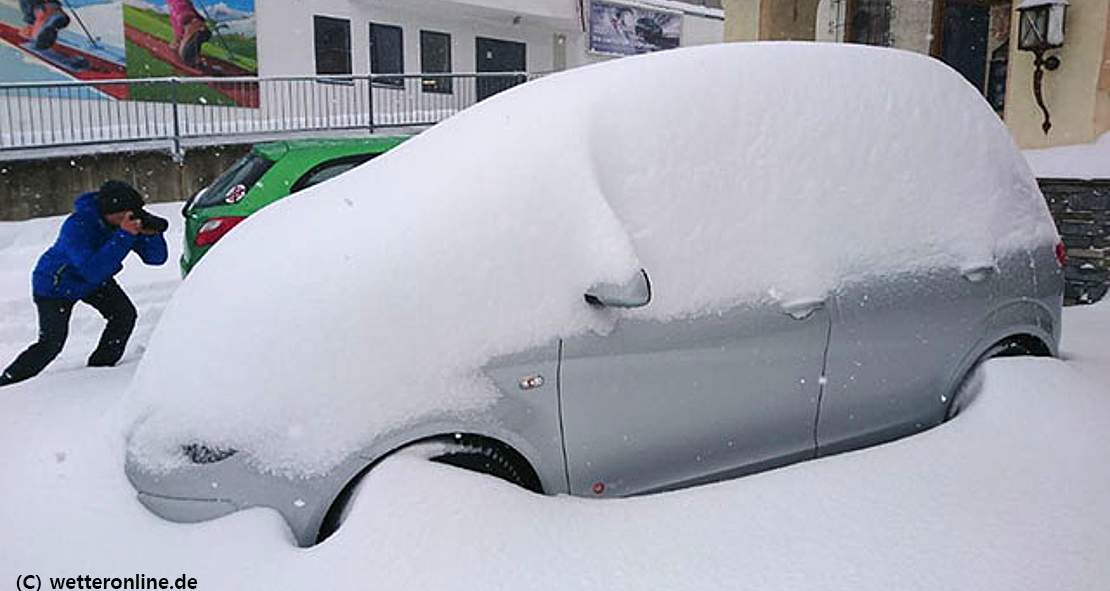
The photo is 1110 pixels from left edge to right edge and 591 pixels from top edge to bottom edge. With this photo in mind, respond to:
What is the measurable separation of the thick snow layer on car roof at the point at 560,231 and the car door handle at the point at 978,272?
29mm

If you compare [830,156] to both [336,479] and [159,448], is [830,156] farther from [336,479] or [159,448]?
[159,448]

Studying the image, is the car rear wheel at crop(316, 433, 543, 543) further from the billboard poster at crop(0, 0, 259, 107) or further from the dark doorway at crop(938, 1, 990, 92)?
the billboard poster at crop(0, 0, 259, 107)

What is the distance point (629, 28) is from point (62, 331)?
2557 cm

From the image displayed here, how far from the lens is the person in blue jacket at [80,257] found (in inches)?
189

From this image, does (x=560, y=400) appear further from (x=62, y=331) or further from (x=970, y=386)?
(x=62, y=331)

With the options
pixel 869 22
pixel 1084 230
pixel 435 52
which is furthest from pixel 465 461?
pixel 435 52

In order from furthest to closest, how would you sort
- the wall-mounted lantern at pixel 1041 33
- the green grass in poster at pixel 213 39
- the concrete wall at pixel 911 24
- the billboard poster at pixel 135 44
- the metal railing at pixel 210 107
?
the green grass in poster at pixel 213 39, the billboard poster at pixel 135 44, the metal railing at pixel 210 107, the concrete wall at pixel 911 24, the wall-mounted lantern at pixel 1041 33

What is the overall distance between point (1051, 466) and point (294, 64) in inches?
704

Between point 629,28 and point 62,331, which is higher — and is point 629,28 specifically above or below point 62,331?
above

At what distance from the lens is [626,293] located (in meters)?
2.62

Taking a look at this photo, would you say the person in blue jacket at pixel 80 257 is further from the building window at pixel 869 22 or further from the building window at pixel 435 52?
the building window at pixel 435 52

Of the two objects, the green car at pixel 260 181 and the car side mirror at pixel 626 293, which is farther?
the green car at pixel 260 181

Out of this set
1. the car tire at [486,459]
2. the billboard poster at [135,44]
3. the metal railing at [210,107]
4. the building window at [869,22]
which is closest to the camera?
the car tire at [486,459]

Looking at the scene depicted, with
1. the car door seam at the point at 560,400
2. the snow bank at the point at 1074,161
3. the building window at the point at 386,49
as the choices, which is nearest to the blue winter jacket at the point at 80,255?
the car door seam at the point at 560,400
